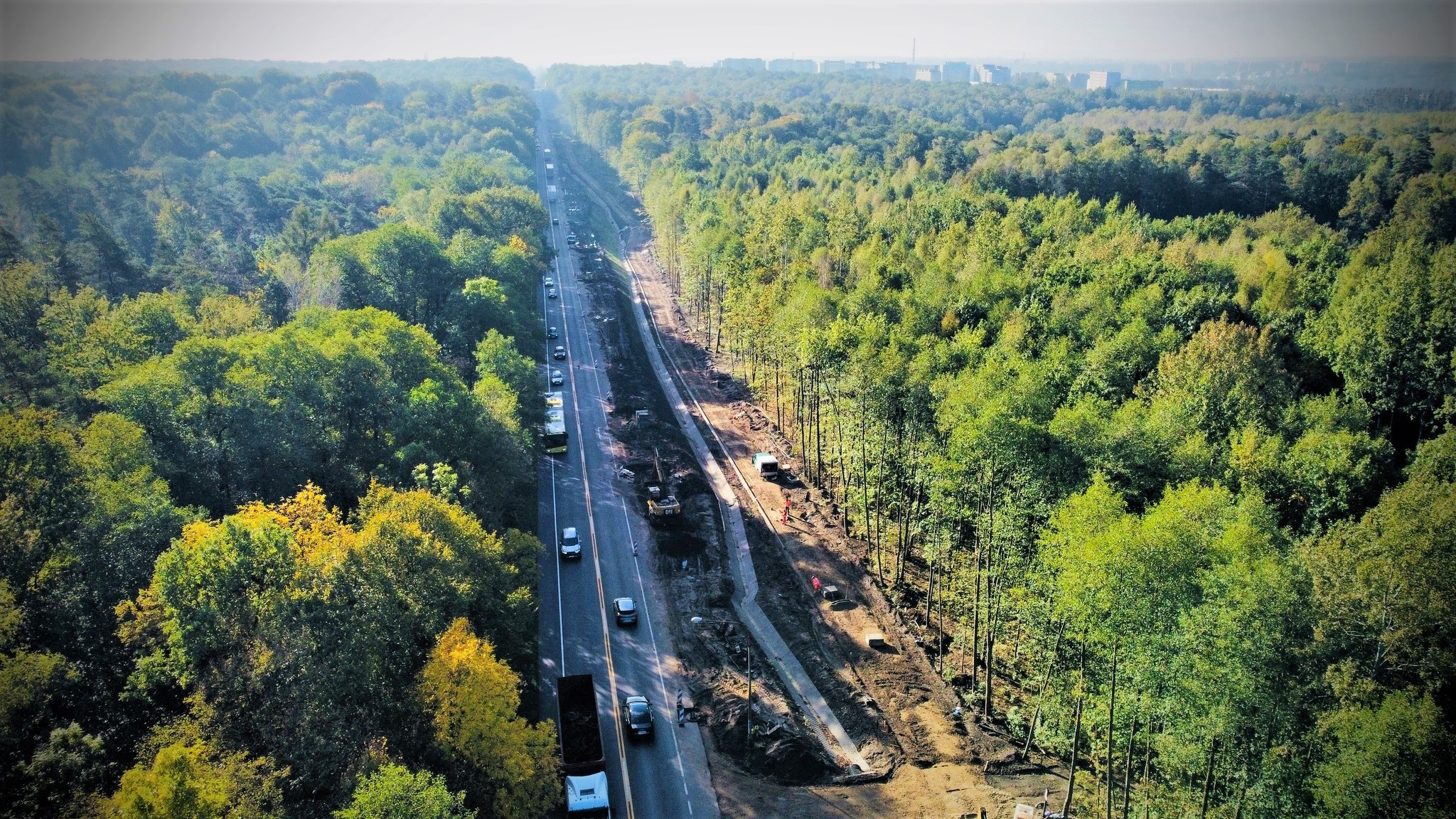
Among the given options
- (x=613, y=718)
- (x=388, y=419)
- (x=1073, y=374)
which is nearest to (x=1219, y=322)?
(x=1073, y=374)

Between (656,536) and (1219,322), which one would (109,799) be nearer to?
(656,536)

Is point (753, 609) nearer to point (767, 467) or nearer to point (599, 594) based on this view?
point (599, 594)

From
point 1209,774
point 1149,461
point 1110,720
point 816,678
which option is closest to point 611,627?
point 816,678

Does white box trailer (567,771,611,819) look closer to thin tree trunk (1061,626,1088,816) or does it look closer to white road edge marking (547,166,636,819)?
white road edge marking (547,166,636,819)

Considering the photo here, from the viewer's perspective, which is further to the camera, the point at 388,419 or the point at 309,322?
the point at 309,322

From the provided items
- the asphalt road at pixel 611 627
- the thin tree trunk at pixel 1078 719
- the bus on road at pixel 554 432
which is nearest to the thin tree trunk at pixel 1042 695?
the thin tree trunk at pixel 1078 719
